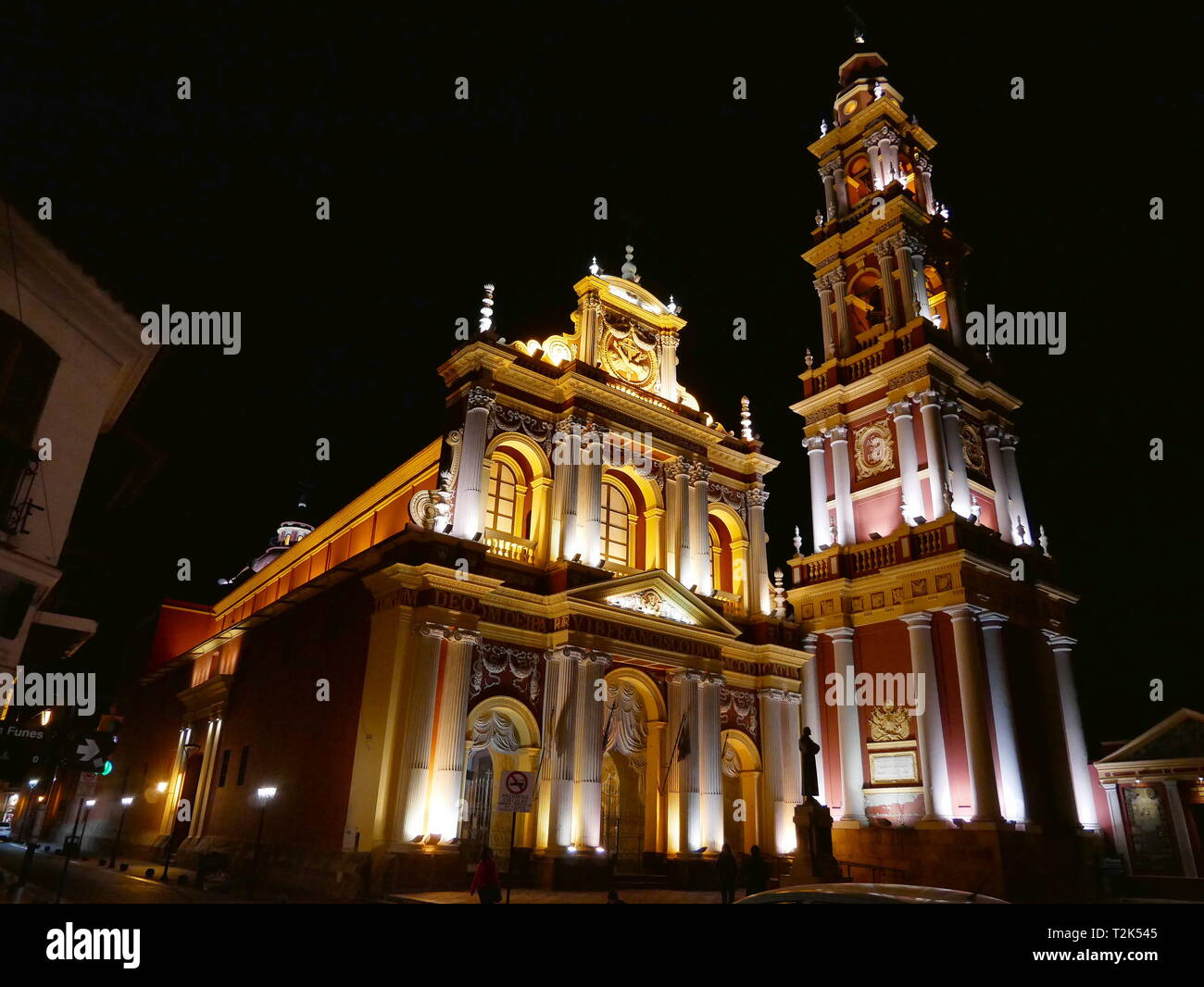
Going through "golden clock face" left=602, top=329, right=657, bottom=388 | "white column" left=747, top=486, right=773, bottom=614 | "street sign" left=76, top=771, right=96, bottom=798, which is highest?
"golden clock face" left=602, top=329, right=657, bottom=388

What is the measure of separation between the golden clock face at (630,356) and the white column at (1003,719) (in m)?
11.5

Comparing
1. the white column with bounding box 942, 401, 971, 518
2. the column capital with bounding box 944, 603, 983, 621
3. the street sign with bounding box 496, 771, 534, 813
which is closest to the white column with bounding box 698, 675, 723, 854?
the column capital with bounding box 944, 603, 983, 621

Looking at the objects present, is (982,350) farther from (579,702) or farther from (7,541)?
(7,541)

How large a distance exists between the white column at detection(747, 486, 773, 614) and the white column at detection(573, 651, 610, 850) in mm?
6484

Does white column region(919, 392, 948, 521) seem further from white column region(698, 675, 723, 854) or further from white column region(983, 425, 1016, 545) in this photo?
white column region(698, 675, 723, 854)

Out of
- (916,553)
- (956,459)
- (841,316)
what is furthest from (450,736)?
(841,316)

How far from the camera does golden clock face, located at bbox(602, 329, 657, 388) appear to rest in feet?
80.6

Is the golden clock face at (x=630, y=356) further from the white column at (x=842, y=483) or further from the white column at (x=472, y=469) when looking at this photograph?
the white column at (x=842, y=483)

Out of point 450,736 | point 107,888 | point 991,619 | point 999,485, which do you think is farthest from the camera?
point 999,485

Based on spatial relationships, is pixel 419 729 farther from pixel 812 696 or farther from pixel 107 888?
pixel 812 696

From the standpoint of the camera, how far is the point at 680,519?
23609 millimetres

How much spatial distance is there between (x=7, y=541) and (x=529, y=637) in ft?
37.2

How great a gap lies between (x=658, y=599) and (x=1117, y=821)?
1597 cm
